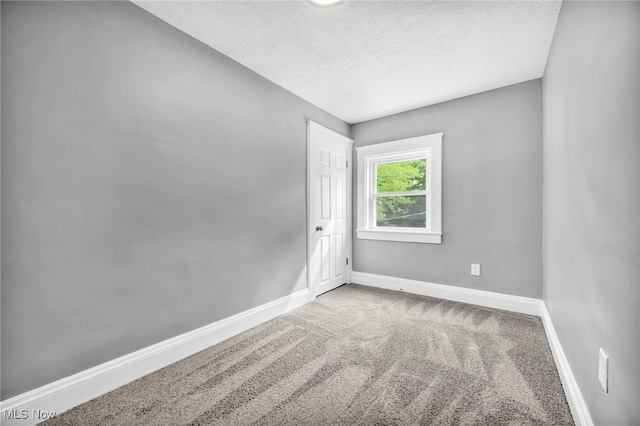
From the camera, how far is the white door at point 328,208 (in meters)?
3.37

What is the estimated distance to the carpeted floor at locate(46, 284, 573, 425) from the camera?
147 cm

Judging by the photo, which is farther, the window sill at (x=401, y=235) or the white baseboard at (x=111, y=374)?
the window sill at (x=401, y=235)

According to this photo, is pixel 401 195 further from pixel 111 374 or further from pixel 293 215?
pixel 111 374

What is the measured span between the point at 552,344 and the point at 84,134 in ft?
11.4

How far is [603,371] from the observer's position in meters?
1.06

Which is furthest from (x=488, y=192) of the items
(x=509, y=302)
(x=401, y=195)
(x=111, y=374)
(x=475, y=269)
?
(x=111, y=374)

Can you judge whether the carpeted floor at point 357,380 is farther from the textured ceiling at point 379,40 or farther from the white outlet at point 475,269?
the textured ceiling at point 379,40

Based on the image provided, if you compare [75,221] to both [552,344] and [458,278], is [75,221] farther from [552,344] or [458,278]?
[458,278]

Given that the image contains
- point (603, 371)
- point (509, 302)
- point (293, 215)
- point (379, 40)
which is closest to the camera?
point (603, 371)

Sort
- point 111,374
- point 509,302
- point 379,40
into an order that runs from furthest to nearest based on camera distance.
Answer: point 509,302
point 379,40
point 111,374

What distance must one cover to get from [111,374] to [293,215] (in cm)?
196

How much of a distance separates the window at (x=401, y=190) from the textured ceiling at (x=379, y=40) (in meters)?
0.79

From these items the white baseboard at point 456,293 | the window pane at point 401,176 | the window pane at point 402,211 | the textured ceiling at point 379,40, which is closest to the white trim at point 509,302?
the white baseboard at point 456,293

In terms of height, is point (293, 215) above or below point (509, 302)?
above
